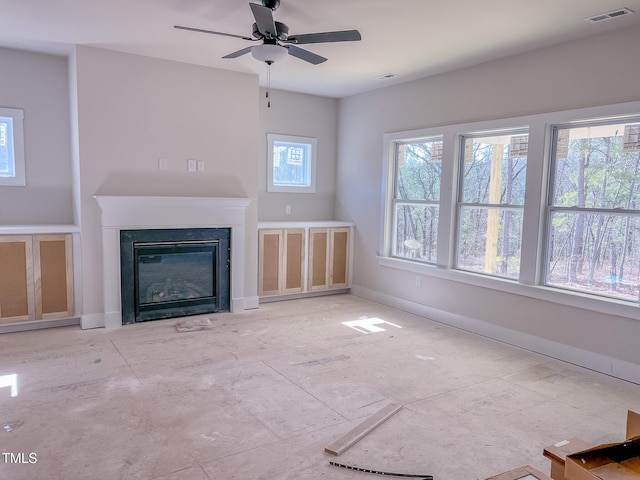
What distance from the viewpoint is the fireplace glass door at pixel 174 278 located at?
482cm

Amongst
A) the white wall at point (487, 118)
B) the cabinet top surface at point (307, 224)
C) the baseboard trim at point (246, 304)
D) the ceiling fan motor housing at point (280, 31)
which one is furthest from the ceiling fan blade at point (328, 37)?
the baseboard trim at point (246, 304)

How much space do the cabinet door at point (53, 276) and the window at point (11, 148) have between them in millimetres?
789

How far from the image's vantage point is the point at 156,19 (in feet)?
11.8

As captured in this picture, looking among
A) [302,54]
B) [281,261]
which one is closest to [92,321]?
[281,261]

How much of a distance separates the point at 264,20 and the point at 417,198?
331 cm

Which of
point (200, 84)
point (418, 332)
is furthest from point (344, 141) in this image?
point (418, 332)

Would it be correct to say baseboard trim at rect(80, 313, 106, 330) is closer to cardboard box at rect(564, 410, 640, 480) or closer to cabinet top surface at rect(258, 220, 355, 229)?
cabinet top surface at rect(258, 220, 355, 229)

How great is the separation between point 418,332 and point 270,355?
1663mm

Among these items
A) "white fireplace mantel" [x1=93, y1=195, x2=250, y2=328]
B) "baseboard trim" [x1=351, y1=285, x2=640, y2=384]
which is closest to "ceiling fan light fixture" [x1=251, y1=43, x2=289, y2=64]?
"white fireplace mantel" [x1=93, y1=195, x2=250, y2=328]

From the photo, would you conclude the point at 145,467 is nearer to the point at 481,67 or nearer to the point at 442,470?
the point at 442,470

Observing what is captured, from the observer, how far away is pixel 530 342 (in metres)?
4.25

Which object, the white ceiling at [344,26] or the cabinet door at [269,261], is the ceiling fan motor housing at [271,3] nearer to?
the white ceiling at [344,26]

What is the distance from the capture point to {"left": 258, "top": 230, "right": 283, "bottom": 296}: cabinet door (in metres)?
5.71

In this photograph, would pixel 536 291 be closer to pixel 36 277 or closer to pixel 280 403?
pixel 280 403
